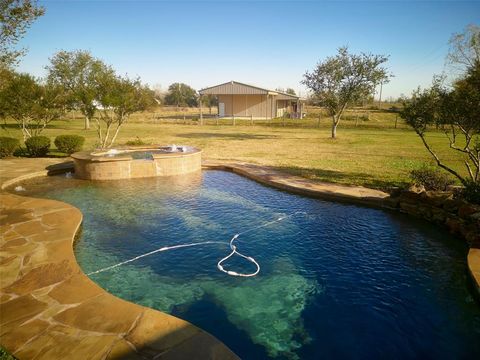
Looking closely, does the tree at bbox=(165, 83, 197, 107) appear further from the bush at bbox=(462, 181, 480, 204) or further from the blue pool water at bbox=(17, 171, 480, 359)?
the bush at bbox=(462, 181, 480, 204)

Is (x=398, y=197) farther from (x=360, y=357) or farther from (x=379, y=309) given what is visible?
(x=360, y=357)

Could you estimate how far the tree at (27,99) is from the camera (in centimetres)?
1491

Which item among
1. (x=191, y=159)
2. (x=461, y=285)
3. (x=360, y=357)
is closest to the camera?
(x=360, y=357)

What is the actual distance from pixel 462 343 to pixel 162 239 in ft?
18.1

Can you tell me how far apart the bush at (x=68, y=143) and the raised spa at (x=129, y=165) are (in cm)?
396

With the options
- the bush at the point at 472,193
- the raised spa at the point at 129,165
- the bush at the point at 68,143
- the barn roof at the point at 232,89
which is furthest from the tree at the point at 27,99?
the barn roof at the point at 232,89

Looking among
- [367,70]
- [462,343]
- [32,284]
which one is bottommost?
[462,343]

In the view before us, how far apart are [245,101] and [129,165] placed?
3478 centimetres

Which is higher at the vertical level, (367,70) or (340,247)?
(367,70)

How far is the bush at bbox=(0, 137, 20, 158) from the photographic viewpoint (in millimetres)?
14915

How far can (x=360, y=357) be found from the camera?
12.4 ft

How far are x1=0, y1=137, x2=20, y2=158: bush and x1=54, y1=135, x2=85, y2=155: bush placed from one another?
179cm

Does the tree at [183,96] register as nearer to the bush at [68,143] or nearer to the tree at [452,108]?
the bush at [68,143]

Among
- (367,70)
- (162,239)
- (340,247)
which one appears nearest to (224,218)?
(162,239)
